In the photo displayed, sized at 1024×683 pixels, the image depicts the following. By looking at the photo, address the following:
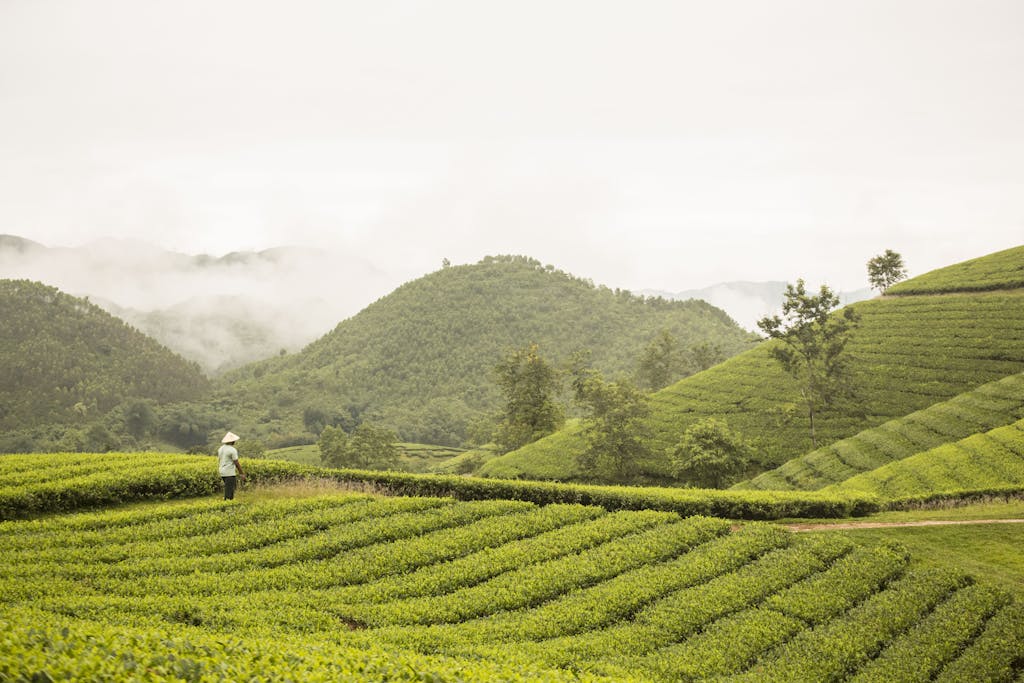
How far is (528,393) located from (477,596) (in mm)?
44706

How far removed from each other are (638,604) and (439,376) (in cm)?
13678

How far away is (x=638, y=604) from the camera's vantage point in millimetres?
14820

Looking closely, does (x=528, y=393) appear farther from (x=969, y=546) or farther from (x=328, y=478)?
(x=969, y=546)

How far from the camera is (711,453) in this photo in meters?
40.1

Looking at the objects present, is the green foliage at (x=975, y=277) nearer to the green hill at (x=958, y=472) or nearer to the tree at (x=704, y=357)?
the tree at (x=704, y=357)

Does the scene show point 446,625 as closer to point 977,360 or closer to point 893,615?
point 893,615

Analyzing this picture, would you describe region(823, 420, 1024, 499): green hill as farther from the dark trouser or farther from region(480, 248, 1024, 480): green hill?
the dark trouser

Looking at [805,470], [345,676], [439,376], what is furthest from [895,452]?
[439,376]

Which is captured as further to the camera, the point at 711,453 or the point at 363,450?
the point at 363,450

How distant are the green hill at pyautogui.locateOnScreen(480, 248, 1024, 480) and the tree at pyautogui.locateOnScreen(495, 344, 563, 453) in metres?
4.57

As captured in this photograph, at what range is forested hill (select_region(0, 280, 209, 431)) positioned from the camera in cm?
11675

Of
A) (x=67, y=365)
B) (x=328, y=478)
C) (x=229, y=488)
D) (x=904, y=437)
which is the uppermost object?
(x=67, y=365)

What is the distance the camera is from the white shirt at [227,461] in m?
19.8

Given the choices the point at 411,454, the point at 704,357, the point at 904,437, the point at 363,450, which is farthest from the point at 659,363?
the point at 904,437
